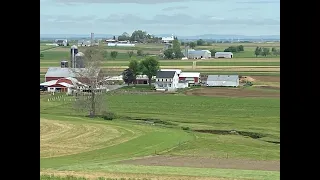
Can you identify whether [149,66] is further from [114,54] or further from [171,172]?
[171,172]

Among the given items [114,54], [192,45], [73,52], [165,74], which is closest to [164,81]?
[165,74]

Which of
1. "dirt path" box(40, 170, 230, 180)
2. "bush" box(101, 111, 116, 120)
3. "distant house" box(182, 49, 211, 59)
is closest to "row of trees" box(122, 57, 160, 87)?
"distant house" box(182, 49, 211, 59)

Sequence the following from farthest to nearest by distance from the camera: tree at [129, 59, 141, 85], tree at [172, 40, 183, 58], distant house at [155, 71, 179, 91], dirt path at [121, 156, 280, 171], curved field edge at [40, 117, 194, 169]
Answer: curved field edge at [40, 117, 194, 169] → dirt path at [121, 156, 280, 171] → distant house at [155, 71, 179, 91] → tree at [129, 59, 141, 85] → tree at [172, 40, 183, 58]

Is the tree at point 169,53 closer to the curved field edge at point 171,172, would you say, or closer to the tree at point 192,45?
the tree at point 192,45

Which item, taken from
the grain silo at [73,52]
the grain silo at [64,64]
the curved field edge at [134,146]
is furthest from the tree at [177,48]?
the curved field edge at [134,146]

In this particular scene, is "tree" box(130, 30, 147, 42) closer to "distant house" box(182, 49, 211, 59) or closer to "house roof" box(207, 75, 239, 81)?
"distant house" box(182, 49, 211, 59)
